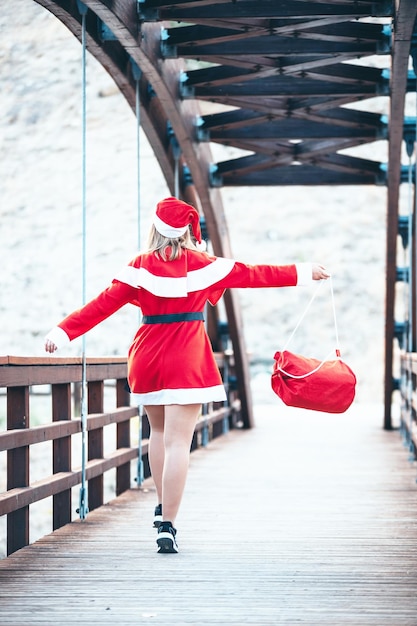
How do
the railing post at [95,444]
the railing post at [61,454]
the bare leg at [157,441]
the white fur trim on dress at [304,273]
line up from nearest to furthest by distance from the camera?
the white fur trim on dress at [304,273] < the bare leg at [157,441] < the railing post at [61,454] < the railing post at [95,444]

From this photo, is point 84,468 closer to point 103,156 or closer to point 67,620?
point 67,620

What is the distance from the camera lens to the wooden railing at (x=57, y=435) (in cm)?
367

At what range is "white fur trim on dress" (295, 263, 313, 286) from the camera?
3.79 m

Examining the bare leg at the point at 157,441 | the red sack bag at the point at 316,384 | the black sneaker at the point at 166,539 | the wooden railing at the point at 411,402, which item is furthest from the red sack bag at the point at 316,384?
the wooden railing at the point at 411,402

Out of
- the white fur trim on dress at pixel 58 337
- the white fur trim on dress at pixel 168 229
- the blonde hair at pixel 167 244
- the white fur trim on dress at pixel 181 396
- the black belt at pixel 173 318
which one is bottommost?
the white fur trim on dress at pixel 181 396

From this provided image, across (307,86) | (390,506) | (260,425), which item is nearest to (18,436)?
(390,506)

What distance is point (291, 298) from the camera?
78.0 feet

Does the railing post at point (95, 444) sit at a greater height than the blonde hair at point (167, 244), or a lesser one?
lesser

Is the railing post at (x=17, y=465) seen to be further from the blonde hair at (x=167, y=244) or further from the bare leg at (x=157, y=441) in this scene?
the blonde hair at (x=167, y=244)

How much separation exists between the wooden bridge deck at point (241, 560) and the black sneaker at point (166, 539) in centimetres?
6

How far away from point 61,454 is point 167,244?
118cm

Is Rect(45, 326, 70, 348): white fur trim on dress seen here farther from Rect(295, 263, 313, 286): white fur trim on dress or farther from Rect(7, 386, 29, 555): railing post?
Rect(295, 263, 313, 286): white fur trim on dress

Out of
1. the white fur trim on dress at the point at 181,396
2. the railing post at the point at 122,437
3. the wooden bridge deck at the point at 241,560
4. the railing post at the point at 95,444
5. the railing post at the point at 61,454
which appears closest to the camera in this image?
the wooden bridge deck at the point at 241,560

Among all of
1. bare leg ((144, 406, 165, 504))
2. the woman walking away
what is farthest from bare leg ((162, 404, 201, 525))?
bare leg ((144, 406, 165, 504))
